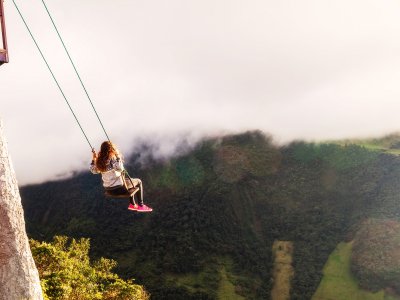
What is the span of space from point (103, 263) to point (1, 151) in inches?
2435

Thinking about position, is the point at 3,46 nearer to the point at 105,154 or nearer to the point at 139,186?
the point at 105,154

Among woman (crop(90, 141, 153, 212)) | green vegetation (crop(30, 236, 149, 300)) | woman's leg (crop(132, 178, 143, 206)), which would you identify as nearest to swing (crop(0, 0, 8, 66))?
woman (crop(90, 141, 153, 212))

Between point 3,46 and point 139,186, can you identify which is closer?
point 3,46

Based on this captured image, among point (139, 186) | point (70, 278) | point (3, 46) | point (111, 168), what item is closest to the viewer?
point (3, 46)

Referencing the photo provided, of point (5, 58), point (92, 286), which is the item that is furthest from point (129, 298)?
point (5, 58)

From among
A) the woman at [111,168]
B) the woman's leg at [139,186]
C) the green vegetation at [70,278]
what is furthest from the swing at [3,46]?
the green vegetation at [70,278]

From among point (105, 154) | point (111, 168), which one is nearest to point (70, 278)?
point (111, 168)

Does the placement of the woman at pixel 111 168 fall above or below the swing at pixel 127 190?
above

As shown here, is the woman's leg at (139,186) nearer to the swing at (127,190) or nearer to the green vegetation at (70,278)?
the swing at (127,190)

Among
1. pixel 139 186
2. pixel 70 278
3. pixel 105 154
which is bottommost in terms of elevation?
pixel 70 278

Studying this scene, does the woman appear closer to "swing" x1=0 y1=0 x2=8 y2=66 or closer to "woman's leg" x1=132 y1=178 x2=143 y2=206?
"woman's leg" x1=132 y1=178 x2=143 y2=206

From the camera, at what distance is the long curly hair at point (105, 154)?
19.0 m

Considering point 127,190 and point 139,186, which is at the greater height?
point 127,190

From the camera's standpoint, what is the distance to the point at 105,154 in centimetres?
1898
